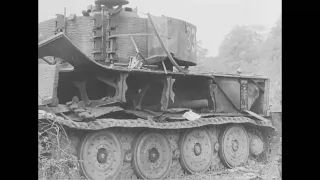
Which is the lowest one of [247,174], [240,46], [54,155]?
[247,174]

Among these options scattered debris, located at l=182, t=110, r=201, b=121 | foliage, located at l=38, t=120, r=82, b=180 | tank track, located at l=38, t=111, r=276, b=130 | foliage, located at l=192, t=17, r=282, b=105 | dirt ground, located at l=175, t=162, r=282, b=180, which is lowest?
dirt ground, located at l=175, t=162, r=282, b=180

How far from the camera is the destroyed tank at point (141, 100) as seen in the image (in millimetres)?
8461

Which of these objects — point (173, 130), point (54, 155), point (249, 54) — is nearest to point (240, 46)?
point (249, 54)

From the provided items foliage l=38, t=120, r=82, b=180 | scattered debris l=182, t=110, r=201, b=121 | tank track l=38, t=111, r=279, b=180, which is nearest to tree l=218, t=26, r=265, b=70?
tank track l=38, t=111, r=279, b=180

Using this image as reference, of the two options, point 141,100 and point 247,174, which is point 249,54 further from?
point 141,100

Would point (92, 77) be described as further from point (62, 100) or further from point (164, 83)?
point (164, 83)

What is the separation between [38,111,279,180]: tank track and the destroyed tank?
0.8 inches

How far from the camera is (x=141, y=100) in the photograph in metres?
9.93

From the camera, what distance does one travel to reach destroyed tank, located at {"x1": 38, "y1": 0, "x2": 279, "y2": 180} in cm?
846

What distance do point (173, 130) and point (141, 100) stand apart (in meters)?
0.98

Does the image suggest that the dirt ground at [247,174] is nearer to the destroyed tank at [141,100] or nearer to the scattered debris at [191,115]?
the destroyed tank at [141,100]

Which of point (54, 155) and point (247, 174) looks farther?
point (247, 174)

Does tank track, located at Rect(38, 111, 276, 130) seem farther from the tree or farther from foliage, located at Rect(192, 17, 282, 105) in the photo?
the tree
